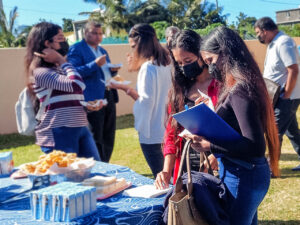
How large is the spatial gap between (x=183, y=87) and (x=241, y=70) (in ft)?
2.20

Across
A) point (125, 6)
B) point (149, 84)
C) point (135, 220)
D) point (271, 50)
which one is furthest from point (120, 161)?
point (125, 6)

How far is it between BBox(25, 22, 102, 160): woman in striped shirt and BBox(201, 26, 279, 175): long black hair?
4.03ft

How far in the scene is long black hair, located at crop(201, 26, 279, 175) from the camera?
1631 millimetres

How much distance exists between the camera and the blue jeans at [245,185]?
64.9 inches

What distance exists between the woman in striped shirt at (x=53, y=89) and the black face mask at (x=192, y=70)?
0.83m

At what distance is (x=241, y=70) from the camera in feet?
5.48

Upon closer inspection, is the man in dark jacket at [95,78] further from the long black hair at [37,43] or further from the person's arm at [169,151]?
the person's arm at [169,151]

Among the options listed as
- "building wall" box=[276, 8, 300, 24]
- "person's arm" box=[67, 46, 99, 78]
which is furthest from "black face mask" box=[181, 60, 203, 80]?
"building wall" box=[276, 8, 300, 24]

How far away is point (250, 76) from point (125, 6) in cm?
2803

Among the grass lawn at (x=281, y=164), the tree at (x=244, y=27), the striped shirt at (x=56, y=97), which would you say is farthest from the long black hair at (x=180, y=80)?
the grass lawn at (x=281, y=164)

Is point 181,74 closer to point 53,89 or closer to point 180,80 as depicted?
point 180,80

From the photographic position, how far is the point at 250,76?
1663mm

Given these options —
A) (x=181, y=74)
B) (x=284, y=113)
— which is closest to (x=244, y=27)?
(x=284, y=113)

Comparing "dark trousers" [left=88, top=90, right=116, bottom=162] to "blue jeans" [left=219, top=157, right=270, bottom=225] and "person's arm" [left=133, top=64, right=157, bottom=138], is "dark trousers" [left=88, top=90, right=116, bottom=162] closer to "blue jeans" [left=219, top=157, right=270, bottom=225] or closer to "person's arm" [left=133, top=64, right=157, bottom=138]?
"person's arm" [left=133, top=64, right=157, bottom=138]
